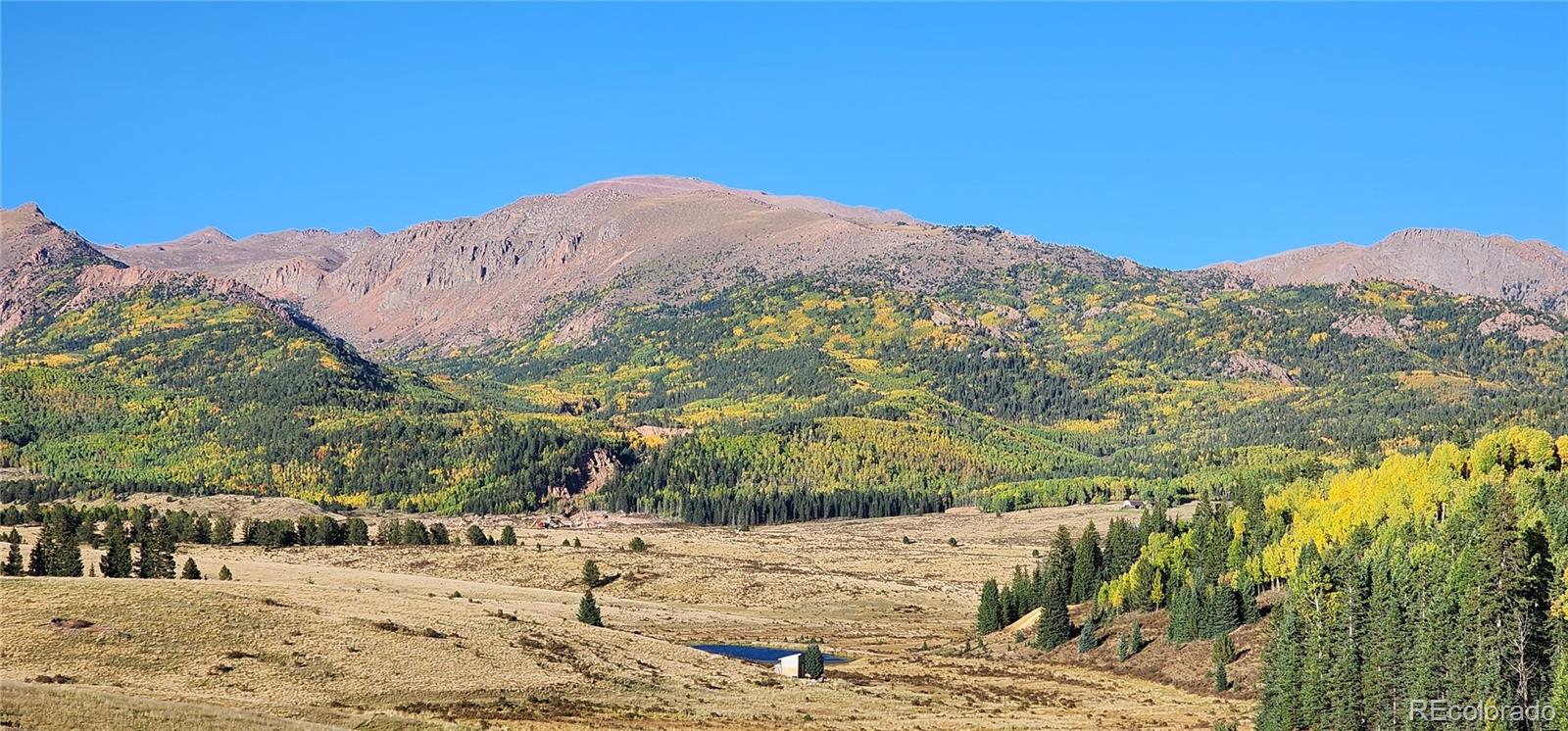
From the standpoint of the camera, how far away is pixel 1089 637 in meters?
156

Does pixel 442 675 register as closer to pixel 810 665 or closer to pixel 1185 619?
pixel 810 665

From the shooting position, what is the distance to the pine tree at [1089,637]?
154625 mm

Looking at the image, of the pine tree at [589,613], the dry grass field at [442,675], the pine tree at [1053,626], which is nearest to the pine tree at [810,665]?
the dry grass field at [442,675]

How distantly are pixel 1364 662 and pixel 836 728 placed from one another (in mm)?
34068

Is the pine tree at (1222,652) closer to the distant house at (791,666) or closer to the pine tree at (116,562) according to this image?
the distant house at (791,666)

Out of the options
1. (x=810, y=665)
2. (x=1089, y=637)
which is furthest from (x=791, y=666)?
(x=1089, y=637)

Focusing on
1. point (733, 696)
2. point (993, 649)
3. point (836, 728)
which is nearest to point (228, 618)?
point (733, 696)

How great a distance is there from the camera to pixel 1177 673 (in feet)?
455

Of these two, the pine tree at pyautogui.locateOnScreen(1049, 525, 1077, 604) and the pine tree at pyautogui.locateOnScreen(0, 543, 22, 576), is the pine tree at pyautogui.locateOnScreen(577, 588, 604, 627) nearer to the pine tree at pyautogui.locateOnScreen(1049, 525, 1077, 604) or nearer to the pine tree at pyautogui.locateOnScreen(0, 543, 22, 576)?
the pine tree at pyautogui.locateOnScreen(0, 543, 22, 576)

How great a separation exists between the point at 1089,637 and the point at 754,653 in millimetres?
32073

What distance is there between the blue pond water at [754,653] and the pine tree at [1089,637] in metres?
22.5

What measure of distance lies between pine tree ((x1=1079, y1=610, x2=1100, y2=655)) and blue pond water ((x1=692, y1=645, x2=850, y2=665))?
22.5m

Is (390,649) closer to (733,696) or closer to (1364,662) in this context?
(733,696)

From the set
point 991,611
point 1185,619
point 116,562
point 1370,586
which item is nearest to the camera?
point 1370,586
